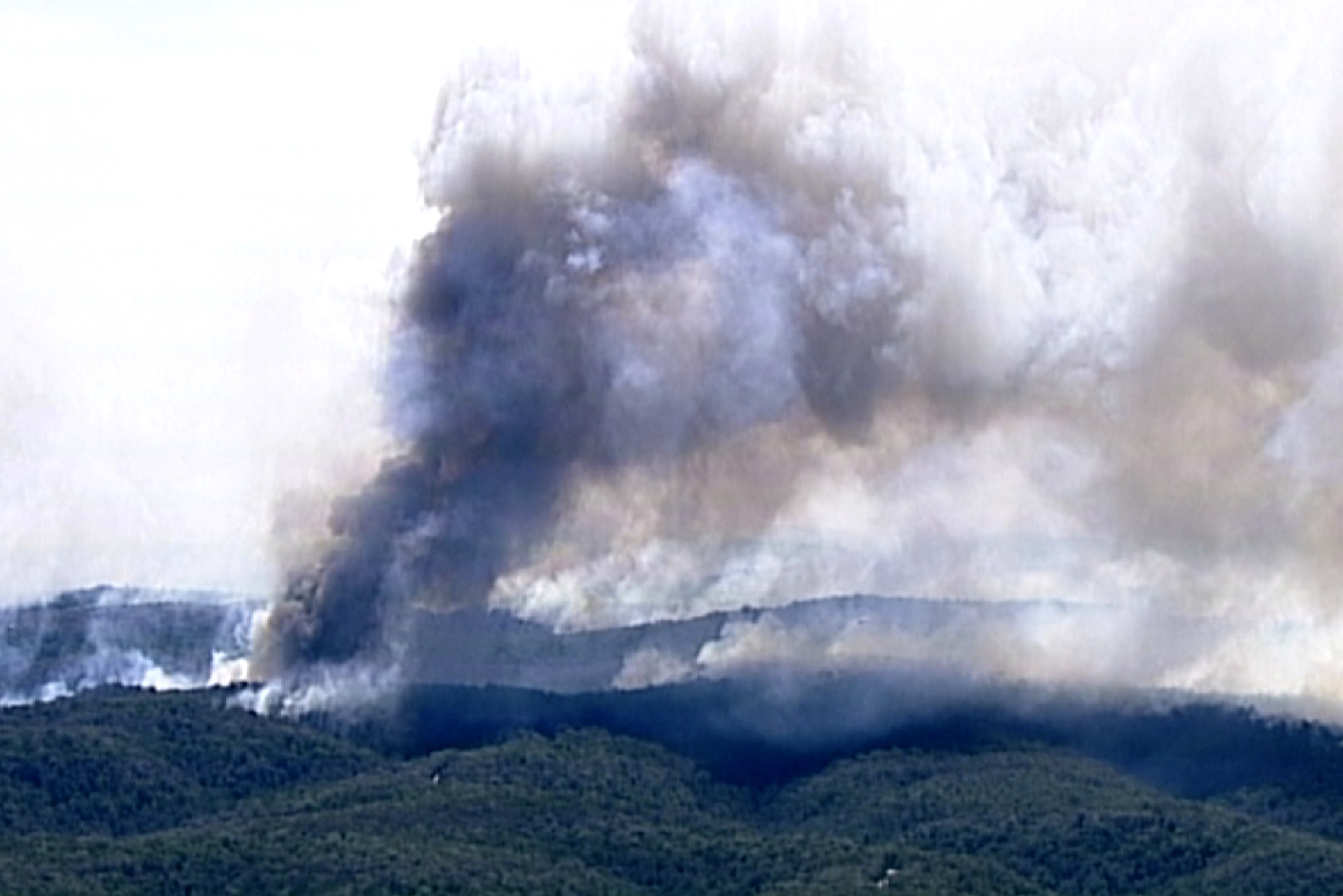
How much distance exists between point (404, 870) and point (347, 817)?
405 inches

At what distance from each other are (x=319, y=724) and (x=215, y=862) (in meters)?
32.1

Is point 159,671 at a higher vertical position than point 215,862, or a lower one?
higher

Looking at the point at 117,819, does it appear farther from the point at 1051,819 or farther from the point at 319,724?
the point at 1051,819

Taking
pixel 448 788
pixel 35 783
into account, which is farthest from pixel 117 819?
pixel 448 788

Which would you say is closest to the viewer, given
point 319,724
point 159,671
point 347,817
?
point 347,817

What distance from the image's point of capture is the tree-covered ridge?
150 m

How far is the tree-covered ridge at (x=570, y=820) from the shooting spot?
15000cm

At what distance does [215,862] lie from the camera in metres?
151

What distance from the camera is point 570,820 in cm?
16200

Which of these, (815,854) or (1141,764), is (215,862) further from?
(1141,764)

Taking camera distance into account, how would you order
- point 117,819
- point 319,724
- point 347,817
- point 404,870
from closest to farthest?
point 404,870
point 347,817
point 117,819
point 319,724

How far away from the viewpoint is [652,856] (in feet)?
518

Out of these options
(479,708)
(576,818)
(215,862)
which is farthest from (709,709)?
(215,862)

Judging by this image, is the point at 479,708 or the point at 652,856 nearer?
the point at 652,856
